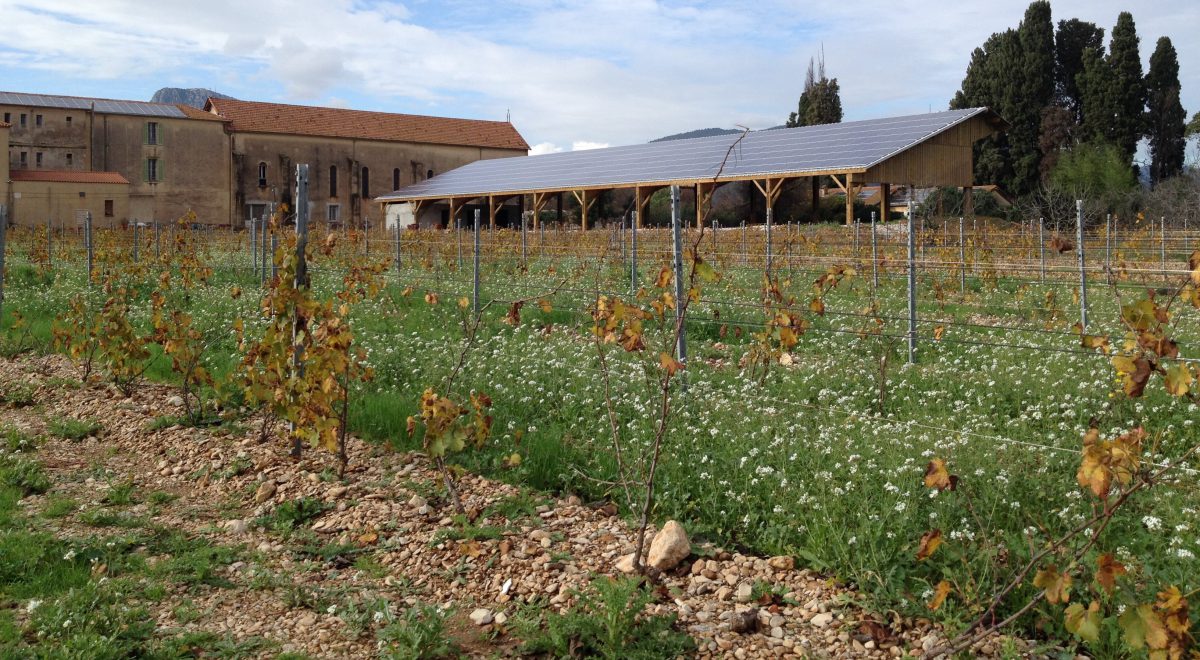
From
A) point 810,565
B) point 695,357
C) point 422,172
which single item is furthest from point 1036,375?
point 422,172

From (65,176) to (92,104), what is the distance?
4.40 meters

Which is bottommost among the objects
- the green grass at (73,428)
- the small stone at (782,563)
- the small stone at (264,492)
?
the small stone at (782,563)

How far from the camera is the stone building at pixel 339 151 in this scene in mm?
44312

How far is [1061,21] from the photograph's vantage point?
41969 mm

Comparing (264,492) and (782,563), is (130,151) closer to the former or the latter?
(264,492)

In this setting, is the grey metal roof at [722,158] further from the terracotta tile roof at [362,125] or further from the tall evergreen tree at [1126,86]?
the tall evergreen tree at [1126,86]

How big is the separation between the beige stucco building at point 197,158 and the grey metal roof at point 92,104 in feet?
0.14

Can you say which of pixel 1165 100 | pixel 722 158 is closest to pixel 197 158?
pixel 722 158

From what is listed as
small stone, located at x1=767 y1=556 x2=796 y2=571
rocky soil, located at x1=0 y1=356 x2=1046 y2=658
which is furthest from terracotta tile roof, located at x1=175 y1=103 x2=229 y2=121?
small stone, located at x1=767 y1=556 x2=796 y2=571

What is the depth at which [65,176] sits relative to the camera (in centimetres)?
3988

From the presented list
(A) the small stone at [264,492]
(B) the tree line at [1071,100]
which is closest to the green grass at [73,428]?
(A) the small stone at [264,492]

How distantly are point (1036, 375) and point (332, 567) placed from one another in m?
4.87

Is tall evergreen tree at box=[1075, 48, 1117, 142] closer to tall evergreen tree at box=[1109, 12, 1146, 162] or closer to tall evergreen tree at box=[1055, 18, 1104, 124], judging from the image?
tall evergreen tree at box=[1109, 12, 1146, 162]

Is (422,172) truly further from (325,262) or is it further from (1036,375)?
(1036,375)
